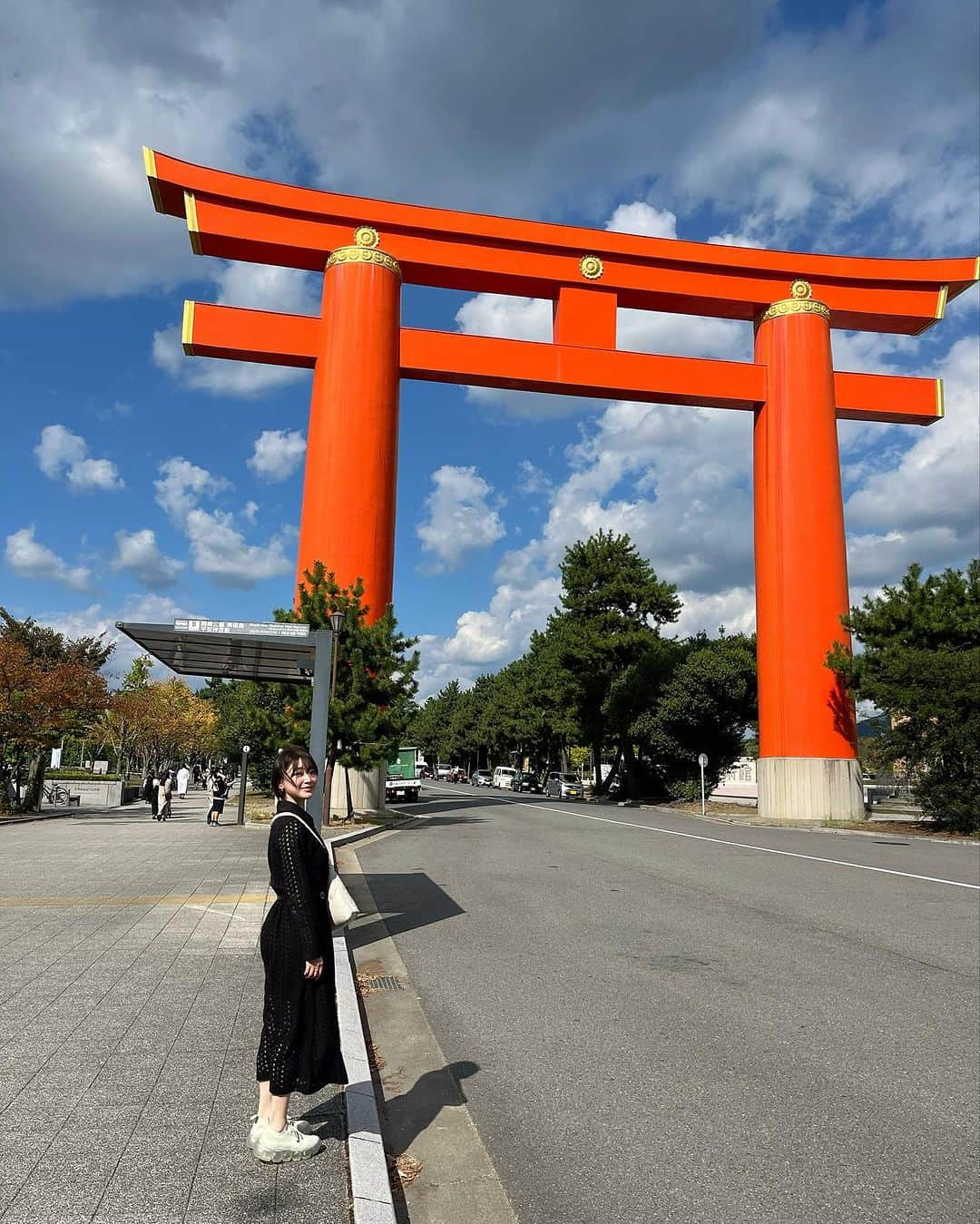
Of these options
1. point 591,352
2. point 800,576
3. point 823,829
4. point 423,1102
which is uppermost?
point 591,352

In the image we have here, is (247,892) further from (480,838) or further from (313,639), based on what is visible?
(480,838)

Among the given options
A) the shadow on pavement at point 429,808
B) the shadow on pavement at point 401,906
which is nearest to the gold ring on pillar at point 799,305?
the shadow on pavement at point 429,808

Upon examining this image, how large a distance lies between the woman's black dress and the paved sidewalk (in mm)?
363

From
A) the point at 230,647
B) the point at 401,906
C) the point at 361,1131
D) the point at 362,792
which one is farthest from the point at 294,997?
the point at 362,792

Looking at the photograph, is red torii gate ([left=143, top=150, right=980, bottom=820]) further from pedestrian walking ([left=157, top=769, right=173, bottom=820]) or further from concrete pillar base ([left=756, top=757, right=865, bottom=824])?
pedestrian walking ([left=157, top=769, right=173, bottom=820])

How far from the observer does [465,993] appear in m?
6.75

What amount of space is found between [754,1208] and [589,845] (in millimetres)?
14824

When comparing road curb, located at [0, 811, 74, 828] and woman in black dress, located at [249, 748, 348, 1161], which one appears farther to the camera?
road curb, located at [0, 811, 74, 828]

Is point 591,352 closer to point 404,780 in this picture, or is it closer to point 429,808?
point 429,808

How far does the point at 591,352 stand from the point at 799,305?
293 inches

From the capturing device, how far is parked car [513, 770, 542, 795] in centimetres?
6297

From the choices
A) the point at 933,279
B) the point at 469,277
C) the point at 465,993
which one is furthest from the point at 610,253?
the point at 465,993

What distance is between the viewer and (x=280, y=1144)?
3.73m

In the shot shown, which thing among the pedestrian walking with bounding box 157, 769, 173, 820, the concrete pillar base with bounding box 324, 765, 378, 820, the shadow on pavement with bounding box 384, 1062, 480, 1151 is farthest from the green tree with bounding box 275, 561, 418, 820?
the shadow on pavement with bounding box 384, 1062, 480, 1151
